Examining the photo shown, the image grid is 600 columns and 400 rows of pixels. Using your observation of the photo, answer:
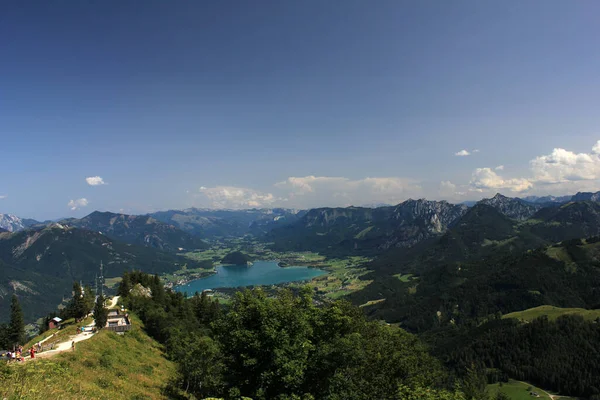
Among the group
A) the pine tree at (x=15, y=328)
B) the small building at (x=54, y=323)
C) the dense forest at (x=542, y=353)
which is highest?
the pine tree at (x=15, y=328)

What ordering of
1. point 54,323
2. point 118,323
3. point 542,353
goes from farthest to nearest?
point 542,353 < point 54,323 < point 118,323

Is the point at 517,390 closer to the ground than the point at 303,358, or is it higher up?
closer to the ground

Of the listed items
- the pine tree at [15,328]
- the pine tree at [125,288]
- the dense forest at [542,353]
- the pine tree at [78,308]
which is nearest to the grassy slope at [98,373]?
the pine tree at [78,308]

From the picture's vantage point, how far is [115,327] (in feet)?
202

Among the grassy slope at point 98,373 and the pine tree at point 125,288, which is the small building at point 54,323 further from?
the grassy slope at point 98,373

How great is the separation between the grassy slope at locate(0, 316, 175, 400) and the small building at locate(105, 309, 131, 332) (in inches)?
79.9

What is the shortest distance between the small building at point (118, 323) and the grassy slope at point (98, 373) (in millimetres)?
2030

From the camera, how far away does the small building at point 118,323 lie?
61531 millimetres

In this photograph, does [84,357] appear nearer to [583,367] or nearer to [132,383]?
[132,383]

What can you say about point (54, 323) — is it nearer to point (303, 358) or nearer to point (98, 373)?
point (98, 373)

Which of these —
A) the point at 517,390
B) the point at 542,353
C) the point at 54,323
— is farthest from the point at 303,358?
the point at 542,353

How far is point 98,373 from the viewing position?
111 ft

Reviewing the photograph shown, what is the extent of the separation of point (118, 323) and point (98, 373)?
3716cm

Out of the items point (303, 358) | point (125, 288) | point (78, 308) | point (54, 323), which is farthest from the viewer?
point (125, 288)
